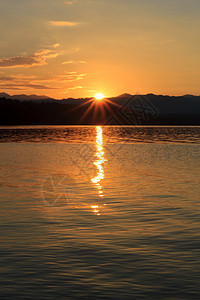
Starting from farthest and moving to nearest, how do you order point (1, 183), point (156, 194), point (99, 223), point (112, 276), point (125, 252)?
point (1, 183), point (156, 194), point (99, 223), point (125, 252), point (112, 276)

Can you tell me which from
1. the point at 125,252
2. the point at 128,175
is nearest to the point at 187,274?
the point at 125,252

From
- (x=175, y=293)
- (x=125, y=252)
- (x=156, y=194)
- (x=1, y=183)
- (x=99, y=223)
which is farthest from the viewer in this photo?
(x=1, y=183)

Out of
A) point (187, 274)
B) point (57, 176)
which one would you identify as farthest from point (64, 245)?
point (57, 176)

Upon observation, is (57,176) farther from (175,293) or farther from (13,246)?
(175,293)

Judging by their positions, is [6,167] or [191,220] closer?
[191,220]

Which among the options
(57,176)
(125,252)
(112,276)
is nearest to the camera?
(112,276)

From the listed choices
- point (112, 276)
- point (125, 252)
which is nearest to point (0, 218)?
point (125, 252)

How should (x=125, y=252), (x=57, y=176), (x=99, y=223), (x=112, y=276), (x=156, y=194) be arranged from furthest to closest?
(x=57, y=176), (x=156, y=194), (x=99, y=223), (x=125, y=252), (x=112, y=276)

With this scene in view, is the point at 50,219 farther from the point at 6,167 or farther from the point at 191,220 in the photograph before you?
the point at 6,167

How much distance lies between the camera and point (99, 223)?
18.7 m

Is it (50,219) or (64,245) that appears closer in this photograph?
(64,245)

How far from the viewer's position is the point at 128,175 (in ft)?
118

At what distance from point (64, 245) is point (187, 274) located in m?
4.50

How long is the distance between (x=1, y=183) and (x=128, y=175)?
10081mm
